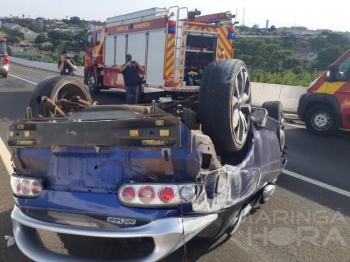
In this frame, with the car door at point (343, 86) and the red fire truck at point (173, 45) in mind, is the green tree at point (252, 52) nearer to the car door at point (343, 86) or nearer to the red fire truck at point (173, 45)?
the red fire truck at point (173, 45)

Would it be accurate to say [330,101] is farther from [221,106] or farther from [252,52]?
[252,52]

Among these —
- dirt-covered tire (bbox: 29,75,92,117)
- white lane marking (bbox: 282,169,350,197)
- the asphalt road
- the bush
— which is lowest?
white lane marking (bbox: 282,169,350,197)

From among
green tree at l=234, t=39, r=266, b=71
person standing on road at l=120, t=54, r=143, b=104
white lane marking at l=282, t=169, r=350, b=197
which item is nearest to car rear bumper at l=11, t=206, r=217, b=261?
Answer: white lane marking at l=282, t=169, r=350, b=197

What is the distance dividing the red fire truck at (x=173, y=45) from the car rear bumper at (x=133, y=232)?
9045 mm

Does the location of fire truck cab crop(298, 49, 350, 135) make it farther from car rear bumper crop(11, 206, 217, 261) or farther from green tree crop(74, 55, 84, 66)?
green tree crop(74, 55, 84, 66)

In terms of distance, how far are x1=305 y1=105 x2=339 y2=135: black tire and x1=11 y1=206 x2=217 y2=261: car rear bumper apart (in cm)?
707

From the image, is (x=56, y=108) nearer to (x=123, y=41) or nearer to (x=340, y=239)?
(x=340, y=239)

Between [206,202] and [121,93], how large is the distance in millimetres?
15638

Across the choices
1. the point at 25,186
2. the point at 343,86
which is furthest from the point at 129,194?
the point at 343,86

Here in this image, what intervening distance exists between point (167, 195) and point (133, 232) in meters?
0.31

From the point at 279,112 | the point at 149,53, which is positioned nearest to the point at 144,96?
the point at 149,53

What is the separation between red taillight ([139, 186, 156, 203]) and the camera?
8.60 ft

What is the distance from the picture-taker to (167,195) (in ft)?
8.60

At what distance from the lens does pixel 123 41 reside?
49.2 feet
